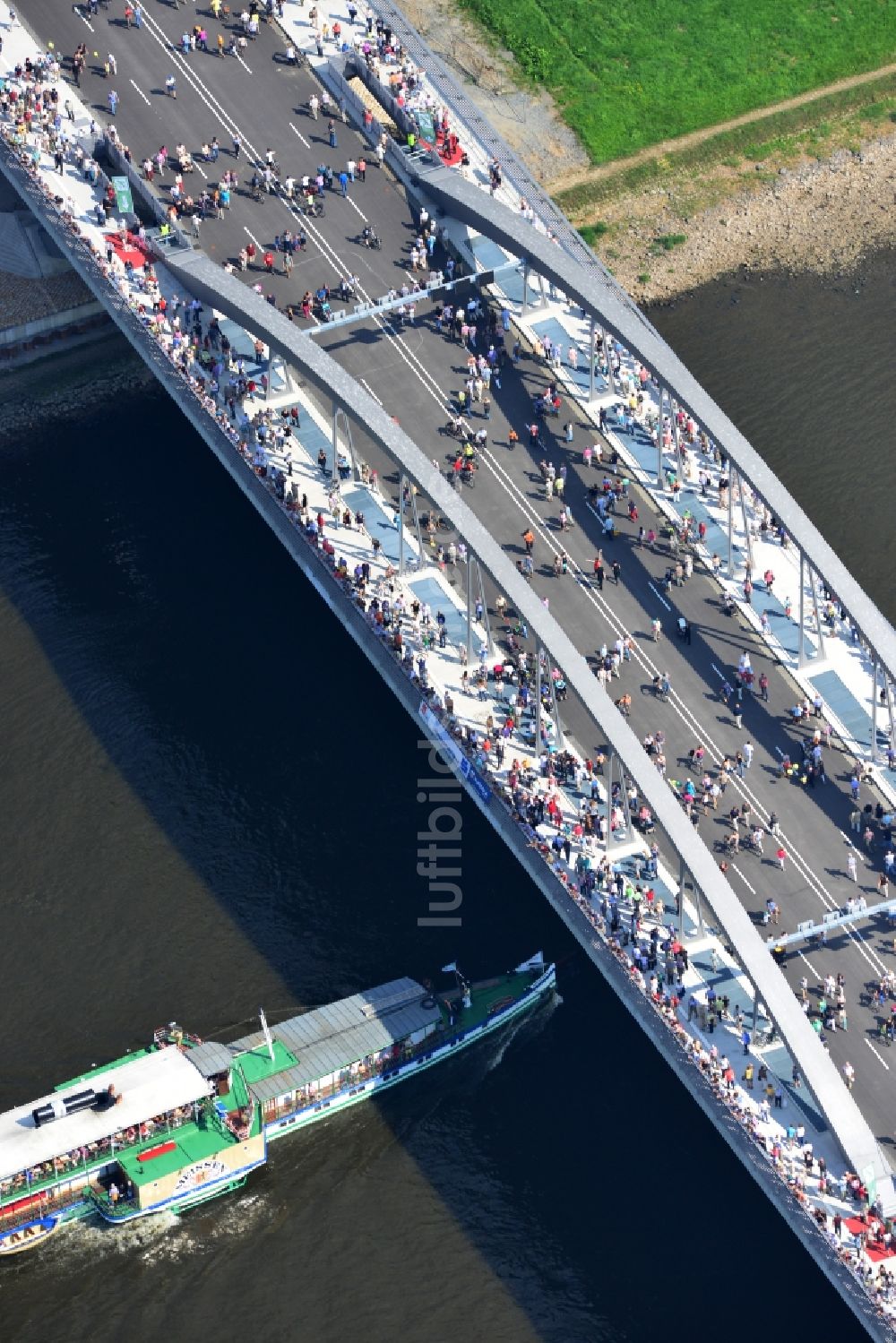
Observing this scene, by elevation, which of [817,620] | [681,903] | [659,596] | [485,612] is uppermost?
[485,612]

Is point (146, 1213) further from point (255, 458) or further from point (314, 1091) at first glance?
point (255, 458)

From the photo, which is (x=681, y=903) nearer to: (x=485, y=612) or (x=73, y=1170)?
(x=485, y=612)

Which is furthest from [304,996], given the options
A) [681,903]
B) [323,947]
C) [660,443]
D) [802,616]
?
A: [660,443]

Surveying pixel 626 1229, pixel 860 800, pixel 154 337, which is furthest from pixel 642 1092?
pixel 154 337

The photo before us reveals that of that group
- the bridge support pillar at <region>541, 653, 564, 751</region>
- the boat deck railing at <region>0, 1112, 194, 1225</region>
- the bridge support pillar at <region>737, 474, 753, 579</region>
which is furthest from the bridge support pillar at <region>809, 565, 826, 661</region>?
the boat deck railing at <region>0, 1112, 194, 1225</region>

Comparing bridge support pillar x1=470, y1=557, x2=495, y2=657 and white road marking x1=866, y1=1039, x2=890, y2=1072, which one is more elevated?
bridge support pillar x1=470, y1=557, x2=495, y2=657

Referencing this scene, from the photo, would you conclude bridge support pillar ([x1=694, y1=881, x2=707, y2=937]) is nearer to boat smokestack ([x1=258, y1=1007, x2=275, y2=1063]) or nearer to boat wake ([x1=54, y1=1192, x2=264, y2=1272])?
boat smokestack ([x1=258, y1=1007, x2=275, y2=1063])
